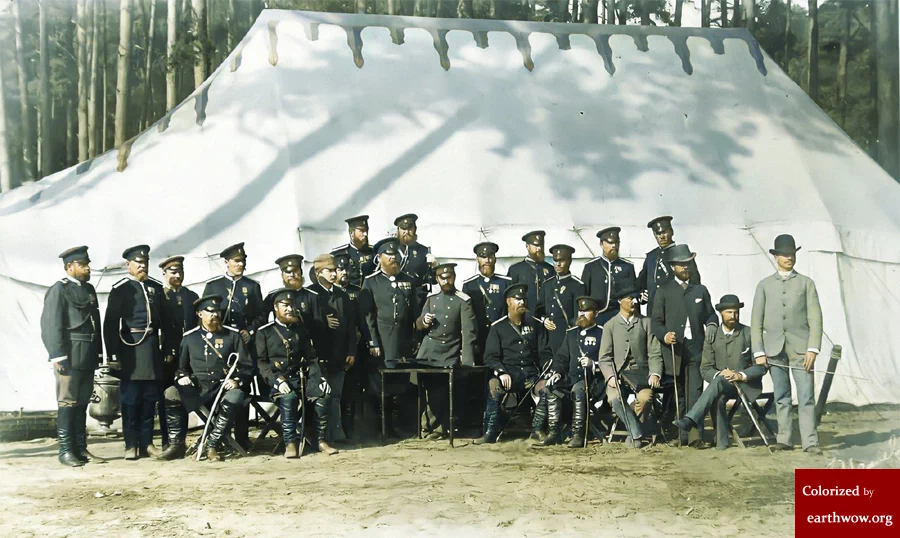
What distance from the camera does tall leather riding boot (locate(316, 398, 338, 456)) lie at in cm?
727

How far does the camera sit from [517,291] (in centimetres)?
770

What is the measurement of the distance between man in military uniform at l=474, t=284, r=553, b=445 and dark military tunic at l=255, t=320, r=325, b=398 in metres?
1.28

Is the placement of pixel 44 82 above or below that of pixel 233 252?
above

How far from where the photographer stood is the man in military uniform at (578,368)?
7.45 metres

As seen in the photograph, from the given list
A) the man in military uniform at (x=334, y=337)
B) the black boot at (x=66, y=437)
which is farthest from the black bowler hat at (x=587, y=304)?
the black boot at (x=66, y=437)

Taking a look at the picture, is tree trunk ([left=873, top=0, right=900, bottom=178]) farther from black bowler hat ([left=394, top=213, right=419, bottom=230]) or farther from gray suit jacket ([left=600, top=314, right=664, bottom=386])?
black bowler hat ([left=394, top=213, right=419, bottom=230])

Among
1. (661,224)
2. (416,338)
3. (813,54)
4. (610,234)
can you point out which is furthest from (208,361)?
(813,54)

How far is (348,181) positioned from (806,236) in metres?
3.81

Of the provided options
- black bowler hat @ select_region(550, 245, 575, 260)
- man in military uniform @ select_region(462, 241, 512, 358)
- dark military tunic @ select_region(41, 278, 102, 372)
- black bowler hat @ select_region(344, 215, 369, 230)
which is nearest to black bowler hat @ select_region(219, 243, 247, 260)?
black bowler hat @ select_region(344, 215, 369, 230)

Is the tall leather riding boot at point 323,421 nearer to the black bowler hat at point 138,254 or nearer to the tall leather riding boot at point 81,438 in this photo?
the tall leather riding boot at point 81,438

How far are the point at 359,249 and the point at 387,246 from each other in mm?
332

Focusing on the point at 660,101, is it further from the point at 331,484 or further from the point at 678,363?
the point at 331,484

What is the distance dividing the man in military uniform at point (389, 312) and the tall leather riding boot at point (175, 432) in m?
1.46

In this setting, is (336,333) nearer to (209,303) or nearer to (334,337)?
(334,337)
